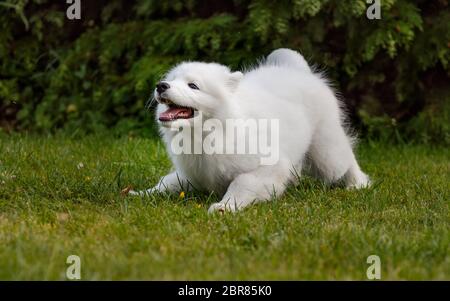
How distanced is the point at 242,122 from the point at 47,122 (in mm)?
3849

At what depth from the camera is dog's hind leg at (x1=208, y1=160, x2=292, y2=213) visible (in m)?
4.13

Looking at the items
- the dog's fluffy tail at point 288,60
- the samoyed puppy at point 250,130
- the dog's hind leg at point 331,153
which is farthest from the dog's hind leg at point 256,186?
the dog's fluffy tail at point 288,60

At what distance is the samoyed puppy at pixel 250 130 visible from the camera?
13.5ft

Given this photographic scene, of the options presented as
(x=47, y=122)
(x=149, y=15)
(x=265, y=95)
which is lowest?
(x=47, y=122)

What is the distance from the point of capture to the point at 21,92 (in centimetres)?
805

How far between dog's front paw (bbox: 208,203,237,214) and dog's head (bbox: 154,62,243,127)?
490 millimetres

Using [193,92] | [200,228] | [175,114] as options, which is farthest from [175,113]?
[200,228]

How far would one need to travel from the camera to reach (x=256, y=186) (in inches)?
166

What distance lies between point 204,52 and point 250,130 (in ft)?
9.74

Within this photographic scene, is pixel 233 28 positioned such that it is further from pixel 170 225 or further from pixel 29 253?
pixel 29 253

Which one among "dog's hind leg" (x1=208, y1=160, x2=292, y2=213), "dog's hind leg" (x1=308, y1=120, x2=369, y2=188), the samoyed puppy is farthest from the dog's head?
"dog's hind leg" (x1=308, y1=120, x2=369, y2=188)

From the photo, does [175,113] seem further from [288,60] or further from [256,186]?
[288,60]

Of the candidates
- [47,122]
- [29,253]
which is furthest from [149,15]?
[29,253]
